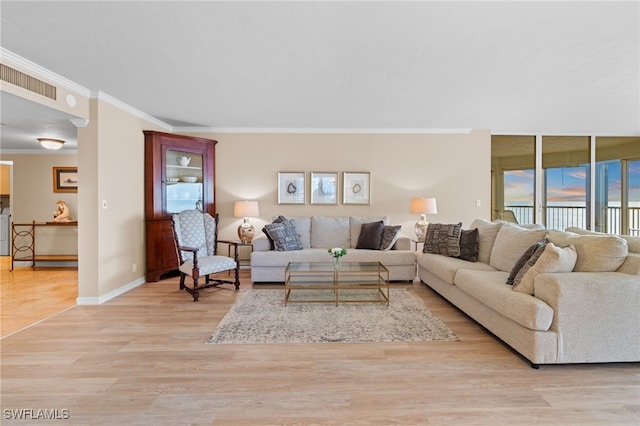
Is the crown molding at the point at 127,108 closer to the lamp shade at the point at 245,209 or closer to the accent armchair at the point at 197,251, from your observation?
the accent armchair at the point at 197,251

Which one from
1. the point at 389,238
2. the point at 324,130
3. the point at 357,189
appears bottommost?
the point at 389,238

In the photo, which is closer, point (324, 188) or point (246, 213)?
point (246, 213)

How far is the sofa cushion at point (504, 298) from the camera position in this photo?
2.29 meters

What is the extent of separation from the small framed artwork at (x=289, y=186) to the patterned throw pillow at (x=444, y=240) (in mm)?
2397

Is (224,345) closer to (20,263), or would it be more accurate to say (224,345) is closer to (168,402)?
(168,402)

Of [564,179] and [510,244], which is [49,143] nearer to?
[510,244]

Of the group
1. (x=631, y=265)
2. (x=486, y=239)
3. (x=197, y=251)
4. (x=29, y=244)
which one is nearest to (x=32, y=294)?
(x=197, y=251)

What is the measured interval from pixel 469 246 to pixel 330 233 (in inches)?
84.6

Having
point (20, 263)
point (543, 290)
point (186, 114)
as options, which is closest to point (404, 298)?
point (543, 290)

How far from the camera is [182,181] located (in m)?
5.24

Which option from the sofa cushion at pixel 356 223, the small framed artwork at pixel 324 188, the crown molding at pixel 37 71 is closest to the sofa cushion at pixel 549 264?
the sofa cushion at pixel 356 223

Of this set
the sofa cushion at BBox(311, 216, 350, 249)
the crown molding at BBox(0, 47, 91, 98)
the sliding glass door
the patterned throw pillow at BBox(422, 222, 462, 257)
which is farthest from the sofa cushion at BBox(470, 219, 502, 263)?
the crown molding at BBox(0, 47, 91, 98)

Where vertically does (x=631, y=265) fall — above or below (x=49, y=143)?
below

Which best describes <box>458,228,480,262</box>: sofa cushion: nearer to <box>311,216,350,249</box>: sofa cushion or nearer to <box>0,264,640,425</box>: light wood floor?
<box>0,264,640,425</box>: light wood floor
